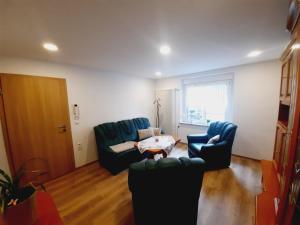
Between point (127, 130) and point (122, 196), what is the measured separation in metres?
1.73

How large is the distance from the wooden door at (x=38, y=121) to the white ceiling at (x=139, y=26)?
519 mm

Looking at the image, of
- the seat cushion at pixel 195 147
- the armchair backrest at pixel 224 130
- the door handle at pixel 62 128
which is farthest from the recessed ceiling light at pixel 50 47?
the armchair backrest at pixel 224 130

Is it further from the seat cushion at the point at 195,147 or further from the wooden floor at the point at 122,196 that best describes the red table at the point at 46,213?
the seat cushion at the point at 195,147

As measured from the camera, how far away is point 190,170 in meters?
1.26

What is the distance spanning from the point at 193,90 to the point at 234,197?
293 centimetres

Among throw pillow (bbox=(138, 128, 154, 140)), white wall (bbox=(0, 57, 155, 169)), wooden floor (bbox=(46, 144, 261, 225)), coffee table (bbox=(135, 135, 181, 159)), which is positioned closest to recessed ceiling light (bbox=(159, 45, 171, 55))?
coffee table (bbox=(135, 135, 181, 159))

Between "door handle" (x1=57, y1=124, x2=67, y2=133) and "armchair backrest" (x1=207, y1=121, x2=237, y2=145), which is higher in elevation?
"door handle" (x1=57, y1=124, x2=67, y2=133)

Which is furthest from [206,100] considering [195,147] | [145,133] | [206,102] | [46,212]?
[46,212]

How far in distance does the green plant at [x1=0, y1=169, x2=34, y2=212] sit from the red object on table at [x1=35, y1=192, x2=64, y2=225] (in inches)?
6.0

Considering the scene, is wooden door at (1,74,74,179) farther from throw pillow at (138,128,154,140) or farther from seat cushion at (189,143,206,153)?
seat cushion at (189,143,206,153)

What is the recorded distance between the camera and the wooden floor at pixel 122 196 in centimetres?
170

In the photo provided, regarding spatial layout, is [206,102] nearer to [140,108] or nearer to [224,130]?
[224,130]

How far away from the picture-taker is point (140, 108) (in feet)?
14.6

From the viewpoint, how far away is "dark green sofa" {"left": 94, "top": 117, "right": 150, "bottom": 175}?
107 inches
